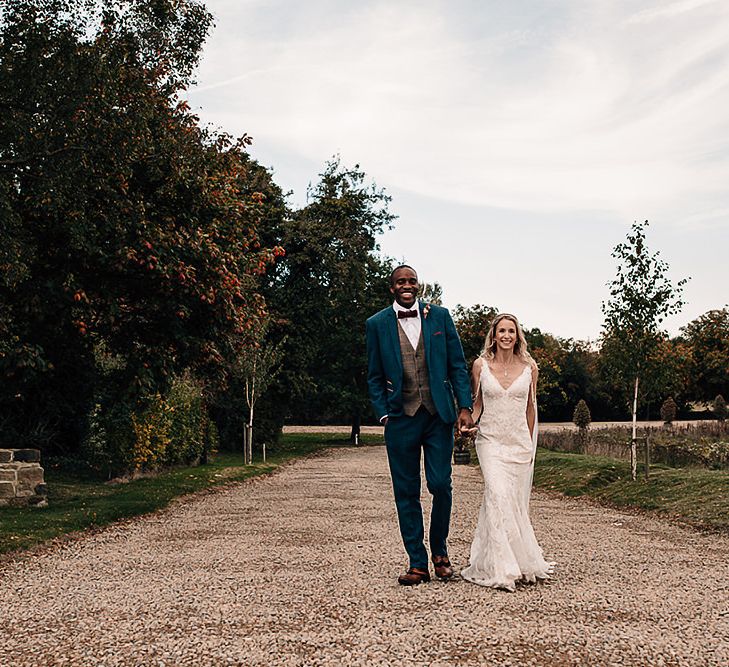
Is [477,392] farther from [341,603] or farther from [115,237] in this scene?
[115,237]

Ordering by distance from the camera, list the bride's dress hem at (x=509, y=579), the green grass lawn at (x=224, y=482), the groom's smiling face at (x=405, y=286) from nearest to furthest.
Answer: the bride's dress hem at (x=509, y=579) < the groom's smiling face at (x=405, y=286) < the green grass lawn at (x=224, y=482)

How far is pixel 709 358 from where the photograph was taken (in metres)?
57.3

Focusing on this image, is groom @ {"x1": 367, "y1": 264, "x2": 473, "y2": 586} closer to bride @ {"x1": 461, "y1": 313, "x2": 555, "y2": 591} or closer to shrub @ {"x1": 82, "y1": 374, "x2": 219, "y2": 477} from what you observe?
bride @ {"x1": 461, "y1": 313, "x2": 555, "y2": 591}

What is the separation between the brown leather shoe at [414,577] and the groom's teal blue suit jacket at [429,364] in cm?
117

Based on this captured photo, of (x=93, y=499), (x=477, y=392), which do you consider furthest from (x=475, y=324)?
(x=477, y=392)

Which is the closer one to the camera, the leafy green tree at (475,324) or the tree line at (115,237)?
the tree line at (115,237)

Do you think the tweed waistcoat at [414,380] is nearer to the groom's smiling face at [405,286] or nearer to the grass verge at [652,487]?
the groom's smiling face at [405,286]

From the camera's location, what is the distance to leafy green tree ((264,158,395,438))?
35.5 metres

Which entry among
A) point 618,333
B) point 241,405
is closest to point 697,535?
point 618,333

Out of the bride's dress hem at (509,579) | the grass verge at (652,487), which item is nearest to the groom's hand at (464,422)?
the bride's dress hem at (509,579)

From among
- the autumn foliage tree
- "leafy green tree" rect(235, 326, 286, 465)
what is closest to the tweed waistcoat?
the autumn foliage tree

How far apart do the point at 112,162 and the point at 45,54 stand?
64.7 inches

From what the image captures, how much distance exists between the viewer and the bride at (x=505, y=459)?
21.6 ft

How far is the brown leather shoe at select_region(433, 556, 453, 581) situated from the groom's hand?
1026 mm
